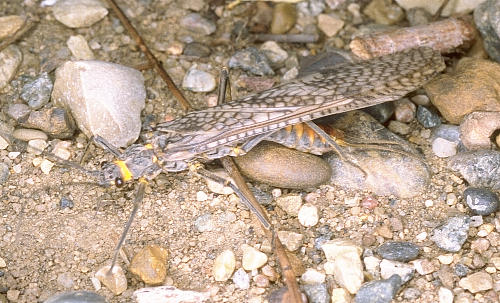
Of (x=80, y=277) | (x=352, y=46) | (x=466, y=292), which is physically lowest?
(x=80, y=277)

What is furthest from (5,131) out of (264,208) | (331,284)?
(331,284)

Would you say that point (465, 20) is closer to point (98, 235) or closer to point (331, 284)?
point (331, 284)

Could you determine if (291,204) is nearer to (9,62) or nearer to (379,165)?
(379,165)

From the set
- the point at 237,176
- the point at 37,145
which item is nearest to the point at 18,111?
the point at 37,145

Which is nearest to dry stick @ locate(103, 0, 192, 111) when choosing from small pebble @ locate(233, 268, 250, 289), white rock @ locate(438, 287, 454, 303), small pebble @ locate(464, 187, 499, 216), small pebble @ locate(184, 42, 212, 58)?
small pebble @ locate(184, 42, 212, 58)

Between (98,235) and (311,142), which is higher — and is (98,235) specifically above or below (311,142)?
below

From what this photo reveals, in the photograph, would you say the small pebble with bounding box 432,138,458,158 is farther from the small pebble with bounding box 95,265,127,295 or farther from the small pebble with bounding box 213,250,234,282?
the small pebble with bounding box 95,265,127,295

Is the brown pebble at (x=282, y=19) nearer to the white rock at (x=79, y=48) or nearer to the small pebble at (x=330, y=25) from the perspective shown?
the small pebble at (x=330, y=25)
